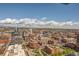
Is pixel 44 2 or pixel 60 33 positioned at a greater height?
pixel 44 2

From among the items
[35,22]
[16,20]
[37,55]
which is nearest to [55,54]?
[37,55]

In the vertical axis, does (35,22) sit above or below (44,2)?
below

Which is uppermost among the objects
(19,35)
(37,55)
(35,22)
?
(35,22)

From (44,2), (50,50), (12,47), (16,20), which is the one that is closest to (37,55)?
(50,50)

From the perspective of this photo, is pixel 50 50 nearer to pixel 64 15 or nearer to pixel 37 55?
pixel 37 55

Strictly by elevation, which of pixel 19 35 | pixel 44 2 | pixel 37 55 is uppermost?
pixel 44 2

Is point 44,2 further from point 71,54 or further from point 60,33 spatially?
point 71,54

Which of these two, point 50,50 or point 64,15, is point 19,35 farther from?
point 64,15
